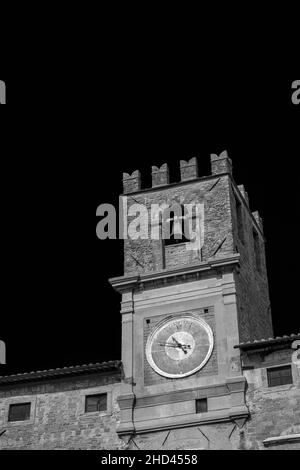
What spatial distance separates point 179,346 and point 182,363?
69 cm

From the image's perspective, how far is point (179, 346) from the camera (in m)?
32.0

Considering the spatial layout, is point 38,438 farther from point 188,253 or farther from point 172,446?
point 188,253

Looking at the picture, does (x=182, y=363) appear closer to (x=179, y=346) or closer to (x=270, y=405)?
(x=179, y=346)

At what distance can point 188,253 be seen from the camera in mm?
34188

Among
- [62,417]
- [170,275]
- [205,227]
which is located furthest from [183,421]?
[205,227]

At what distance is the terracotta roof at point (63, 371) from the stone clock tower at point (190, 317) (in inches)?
24.2

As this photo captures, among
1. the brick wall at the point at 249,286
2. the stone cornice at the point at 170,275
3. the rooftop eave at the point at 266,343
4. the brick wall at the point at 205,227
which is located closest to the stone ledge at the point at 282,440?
the rooftop eave at the point at 266,343

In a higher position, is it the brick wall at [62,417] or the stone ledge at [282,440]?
the brick wall at [62,417]

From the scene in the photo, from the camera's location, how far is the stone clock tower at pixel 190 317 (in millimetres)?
30219

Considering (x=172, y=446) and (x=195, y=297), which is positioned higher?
(x=195, y=297)

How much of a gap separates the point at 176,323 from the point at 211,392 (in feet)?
10.8

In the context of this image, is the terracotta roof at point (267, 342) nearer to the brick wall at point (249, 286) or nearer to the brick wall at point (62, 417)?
the brick wall at point (249, 286)
